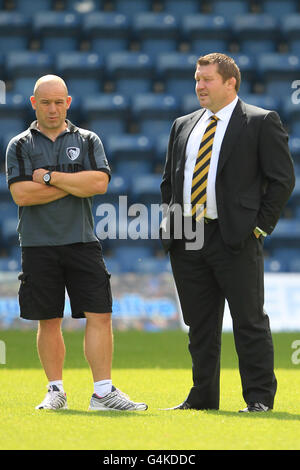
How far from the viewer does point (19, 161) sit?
15.2ft

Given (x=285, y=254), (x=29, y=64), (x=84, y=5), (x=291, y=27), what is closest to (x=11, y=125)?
(x=29, y=64)

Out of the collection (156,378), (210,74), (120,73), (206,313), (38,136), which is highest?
(120,73)

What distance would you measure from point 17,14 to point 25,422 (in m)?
11.0

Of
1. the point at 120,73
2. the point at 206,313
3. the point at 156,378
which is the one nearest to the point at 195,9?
the point at 120,73

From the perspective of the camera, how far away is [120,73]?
1323cm

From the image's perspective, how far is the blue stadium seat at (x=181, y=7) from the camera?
1446 centimetres

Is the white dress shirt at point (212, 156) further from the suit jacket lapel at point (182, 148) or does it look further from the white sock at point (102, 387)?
the white sock at point (102, 387)

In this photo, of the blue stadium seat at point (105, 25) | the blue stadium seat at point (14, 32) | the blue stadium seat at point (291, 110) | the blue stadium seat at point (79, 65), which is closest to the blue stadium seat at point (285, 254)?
the blue stadium seat at point (291, 110)

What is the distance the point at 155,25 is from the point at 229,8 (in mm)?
1371

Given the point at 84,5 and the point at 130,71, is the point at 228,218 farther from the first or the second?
the point at 84,5

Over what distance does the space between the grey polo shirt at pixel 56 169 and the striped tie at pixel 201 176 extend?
0.47 meters
